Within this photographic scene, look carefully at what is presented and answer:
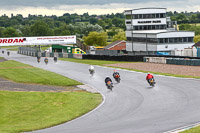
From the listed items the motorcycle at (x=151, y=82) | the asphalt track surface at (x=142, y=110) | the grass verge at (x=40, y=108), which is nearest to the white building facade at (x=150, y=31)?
the asphalt track surface at (x=142, y=110)

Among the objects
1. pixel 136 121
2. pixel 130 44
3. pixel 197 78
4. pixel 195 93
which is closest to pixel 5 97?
pixel 136 121

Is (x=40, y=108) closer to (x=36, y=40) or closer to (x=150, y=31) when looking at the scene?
(x=150, y=31)

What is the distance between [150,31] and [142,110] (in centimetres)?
7573

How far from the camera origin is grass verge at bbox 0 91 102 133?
66.2ft

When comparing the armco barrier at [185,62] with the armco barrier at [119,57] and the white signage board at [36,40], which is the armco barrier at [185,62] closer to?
the armco barrier at [119,57]

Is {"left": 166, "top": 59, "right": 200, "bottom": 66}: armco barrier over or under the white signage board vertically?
under

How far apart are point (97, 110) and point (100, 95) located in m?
6.38

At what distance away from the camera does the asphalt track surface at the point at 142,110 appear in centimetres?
1827

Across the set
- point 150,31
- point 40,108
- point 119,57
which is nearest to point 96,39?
point 150,31

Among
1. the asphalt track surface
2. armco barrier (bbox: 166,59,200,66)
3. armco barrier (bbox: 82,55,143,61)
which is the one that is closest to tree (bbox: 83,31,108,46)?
armco barrier (bbox: 82,55,143,61)

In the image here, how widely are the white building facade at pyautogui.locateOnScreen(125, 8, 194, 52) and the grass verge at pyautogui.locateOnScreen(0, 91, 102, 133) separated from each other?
5858 cm

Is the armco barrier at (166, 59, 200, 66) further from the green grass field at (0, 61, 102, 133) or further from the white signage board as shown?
the white signage board

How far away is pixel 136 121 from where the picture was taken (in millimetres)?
19438

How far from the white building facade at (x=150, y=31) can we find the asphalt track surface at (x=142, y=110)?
53.3 meters
